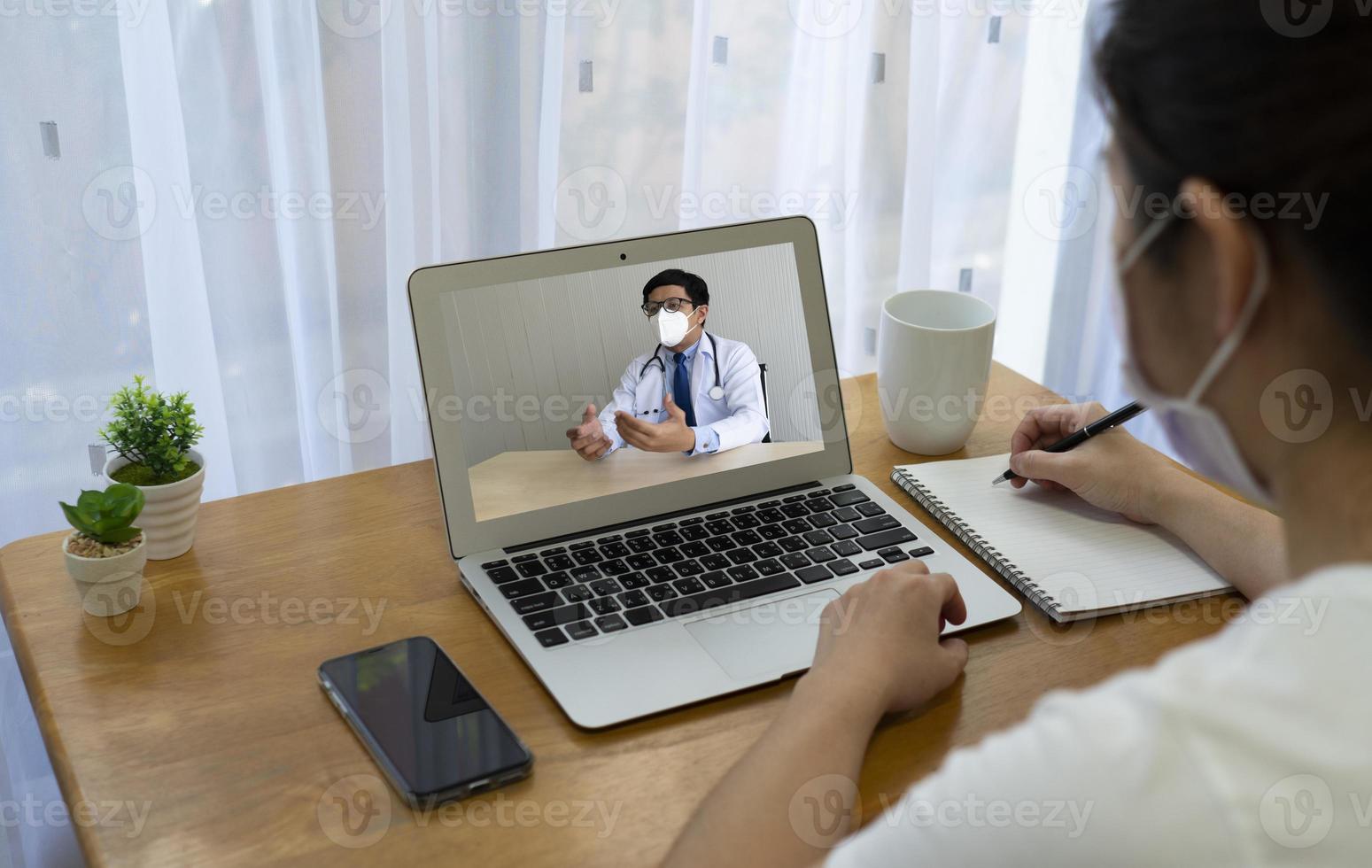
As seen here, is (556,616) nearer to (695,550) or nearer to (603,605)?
(603,605)

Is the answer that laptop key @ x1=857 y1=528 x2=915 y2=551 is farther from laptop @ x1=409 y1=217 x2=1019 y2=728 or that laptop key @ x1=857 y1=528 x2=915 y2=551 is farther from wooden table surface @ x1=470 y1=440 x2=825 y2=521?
wooden table surface @ x1=470 y1=440 x2=825 y2=521

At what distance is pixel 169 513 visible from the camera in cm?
95

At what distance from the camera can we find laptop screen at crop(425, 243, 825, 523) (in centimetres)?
96

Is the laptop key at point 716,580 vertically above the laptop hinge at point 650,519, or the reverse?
the laptop hinge at point 650,519

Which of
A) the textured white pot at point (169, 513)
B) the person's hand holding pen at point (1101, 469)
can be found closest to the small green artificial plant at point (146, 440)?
the textured white pot at point (169, 513)

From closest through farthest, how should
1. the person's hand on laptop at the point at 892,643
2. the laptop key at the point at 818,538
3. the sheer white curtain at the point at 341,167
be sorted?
the person's hand on laptop at the point at 892,643 < the laptop key at the point at 818,538 < the sheer white curtain at the point at 341,167

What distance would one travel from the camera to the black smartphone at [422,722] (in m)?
0.73

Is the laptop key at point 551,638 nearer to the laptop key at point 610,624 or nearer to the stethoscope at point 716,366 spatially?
the laptop key at point 610,624

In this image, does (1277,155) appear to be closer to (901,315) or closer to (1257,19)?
(1257,19)

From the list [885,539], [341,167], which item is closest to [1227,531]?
[885,539]

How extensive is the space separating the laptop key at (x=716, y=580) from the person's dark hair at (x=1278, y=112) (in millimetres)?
481

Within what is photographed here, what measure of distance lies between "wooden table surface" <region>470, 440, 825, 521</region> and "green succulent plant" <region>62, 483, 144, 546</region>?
0.26m

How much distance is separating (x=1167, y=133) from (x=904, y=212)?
1.36 meters

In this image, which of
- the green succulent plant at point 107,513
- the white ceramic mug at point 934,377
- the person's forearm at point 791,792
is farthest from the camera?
the white ceramic mug at point 934,377
